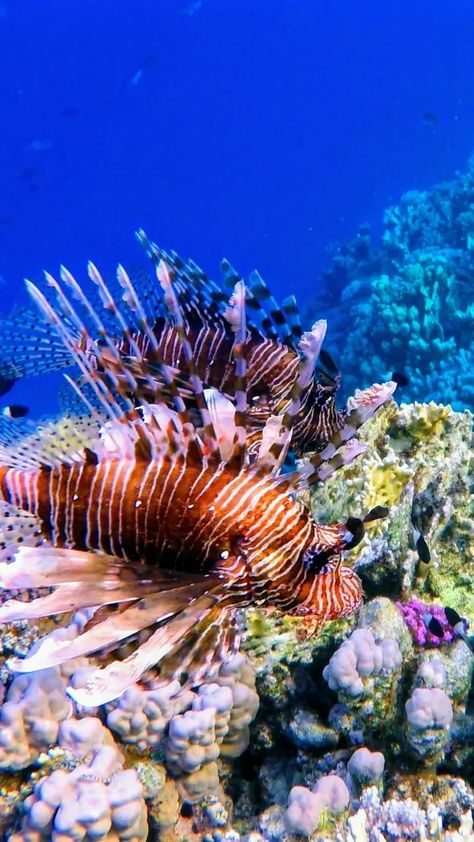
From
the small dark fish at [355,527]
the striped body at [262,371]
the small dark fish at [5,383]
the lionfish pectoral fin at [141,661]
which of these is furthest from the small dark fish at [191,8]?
the lionfish pectoral fin at [141,661]

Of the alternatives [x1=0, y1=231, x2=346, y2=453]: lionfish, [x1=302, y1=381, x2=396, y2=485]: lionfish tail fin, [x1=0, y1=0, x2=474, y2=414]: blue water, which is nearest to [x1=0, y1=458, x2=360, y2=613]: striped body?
[x1=302, y1=381, x2=396, y2=485]: lionfish tail fin

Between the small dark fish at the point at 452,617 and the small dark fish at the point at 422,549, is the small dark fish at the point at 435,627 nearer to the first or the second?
the small dark fish at the point at 452,617

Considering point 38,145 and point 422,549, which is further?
point 38,145

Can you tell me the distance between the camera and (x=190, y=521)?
183 centimetres

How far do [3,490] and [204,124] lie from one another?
408 ft

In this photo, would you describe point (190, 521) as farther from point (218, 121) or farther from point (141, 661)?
point (218, 121)

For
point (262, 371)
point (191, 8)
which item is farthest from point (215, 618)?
point (191, 8)

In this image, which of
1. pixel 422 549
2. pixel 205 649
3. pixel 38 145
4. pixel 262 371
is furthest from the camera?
pixel 38 145

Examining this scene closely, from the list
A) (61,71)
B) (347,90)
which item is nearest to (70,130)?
(61,71)

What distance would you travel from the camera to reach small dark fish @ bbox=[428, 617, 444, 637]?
2685 millimetres

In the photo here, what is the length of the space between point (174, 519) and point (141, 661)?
1.37 feet

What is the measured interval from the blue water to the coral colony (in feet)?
216

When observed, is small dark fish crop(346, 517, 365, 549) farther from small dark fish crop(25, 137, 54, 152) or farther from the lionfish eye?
small dark fish crop(25, 137, 54, 152)

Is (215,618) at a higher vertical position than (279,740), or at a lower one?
higher
